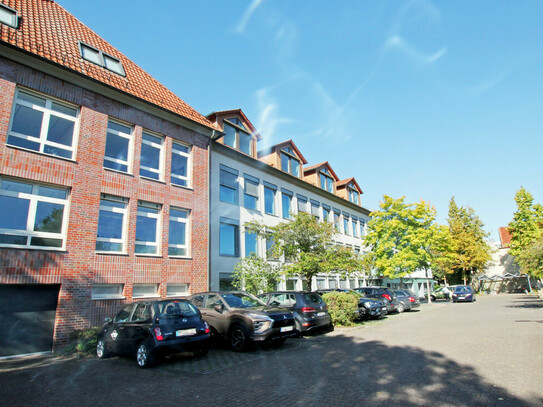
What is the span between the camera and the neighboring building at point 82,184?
10.9m

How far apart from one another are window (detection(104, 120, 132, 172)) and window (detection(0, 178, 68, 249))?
231cm

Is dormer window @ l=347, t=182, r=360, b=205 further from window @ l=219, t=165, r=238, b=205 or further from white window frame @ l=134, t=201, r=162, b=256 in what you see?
white window frame @ l=134, t=201, r=162, b=256

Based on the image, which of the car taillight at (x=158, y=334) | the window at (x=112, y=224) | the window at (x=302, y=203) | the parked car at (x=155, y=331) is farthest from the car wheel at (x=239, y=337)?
the window at (x=302, y=203)

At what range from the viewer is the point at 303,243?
16.7 meters

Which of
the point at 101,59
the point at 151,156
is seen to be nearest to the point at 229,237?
the point at 151,156

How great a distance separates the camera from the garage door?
401 inches

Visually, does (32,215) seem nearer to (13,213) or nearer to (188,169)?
(13,213)

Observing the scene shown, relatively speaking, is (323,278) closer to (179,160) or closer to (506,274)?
(179,160)

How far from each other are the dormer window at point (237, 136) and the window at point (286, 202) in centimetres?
448

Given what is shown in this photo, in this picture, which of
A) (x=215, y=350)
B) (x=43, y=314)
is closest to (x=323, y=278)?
(x=215, y=350)

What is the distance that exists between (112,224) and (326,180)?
2238 centimetres

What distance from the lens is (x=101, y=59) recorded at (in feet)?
49.1

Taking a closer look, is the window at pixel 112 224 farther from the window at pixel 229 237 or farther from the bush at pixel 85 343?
the window at pixel 229 237

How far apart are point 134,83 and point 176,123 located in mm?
2491
